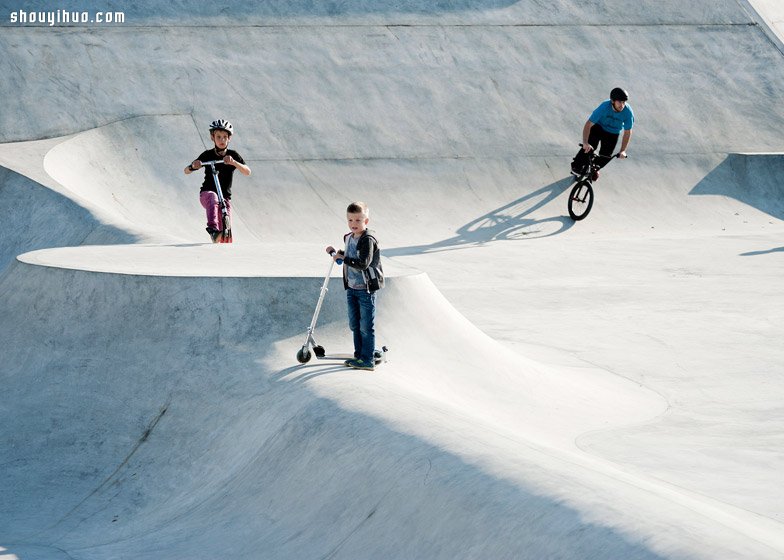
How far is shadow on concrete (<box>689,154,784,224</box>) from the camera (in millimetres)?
19594

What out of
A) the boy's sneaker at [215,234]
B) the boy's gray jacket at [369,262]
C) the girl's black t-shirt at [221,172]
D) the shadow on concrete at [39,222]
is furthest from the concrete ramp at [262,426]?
the shadow on concrete at [39,222]

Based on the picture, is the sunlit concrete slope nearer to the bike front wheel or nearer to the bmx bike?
the bmx bike

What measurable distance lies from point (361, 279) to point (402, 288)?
1263 mm

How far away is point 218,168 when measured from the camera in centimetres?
1188

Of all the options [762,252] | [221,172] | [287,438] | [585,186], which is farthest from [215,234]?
[762,252]

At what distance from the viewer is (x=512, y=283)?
14.0 m

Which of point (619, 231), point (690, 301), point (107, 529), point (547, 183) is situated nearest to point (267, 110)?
point (547, 183)

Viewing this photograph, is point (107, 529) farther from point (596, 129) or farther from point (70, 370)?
point (596, 129)

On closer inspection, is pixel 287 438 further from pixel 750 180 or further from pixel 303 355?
pixel 750 180

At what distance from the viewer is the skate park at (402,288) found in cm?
578

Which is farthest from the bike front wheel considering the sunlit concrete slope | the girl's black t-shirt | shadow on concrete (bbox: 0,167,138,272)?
the sunlit concrete slope

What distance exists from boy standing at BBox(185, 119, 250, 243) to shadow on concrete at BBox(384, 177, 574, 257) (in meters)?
4.56

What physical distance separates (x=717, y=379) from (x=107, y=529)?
541 cm

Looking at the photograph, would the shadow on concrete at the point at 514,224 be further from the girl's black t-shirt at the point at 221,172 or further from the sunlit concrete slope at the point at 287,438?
the sunlit concrete slope at the point at 287,438
